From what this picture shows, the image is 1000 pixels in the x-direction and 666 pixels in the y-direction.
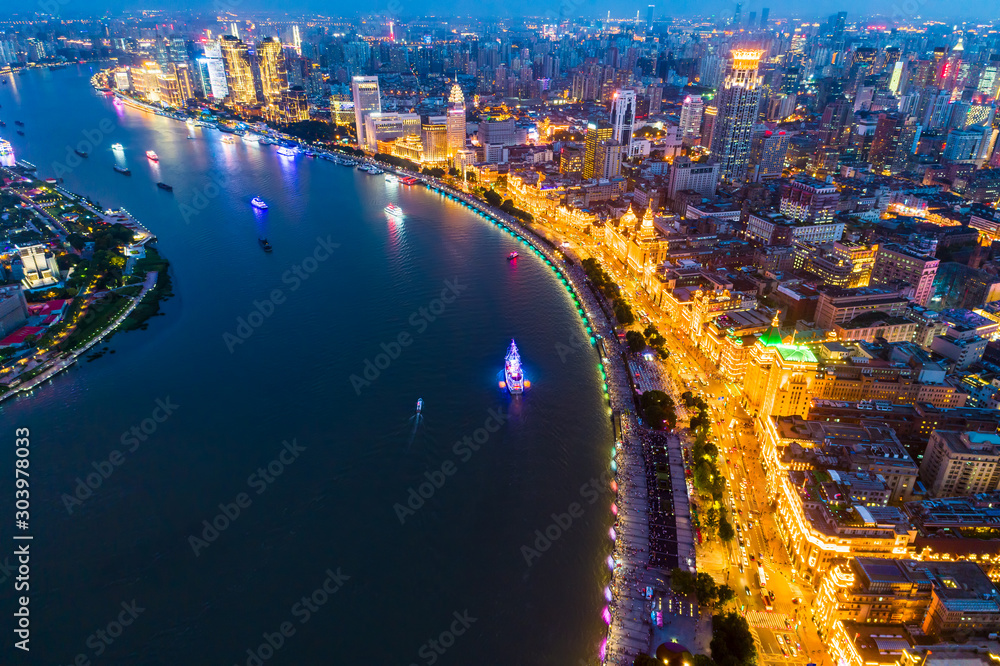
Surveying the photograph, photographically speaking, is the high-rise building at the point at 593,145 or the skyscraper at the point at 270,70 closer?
the high-rise building at the point at 593,145

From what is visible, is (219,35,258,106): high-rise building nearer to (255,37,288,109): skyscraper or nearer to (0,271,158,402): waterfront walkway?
(255,37,288,109): skyscraper

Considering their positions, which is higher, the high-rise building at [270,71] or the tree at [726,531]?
the high-rise building at [270,71]

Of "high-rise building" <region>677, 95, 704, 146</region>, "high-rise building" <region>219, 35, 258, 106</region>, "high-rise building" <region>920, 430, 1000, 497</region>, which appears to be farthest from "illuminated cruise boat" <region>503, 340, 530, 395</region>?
"high-rise building" <region>219, 35, 258, 106</region>

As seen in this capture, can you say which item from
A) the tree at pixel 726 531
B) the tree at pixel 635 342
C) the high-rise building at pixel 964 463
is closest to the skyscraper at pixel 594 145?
the tree at pixel 635 342

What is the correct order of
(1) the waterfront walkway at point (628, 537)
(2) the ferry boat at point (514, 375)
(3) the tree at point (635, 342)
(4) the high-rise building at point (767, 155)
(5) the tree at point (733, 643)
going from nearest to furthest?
(5) the tree at point (733, 643) → (1) the waterfront walkway at point (628, 537) → (2) the ferry boat at point (514, 375) → (3) the tree at point (635, 342) → (4) the high-rise building at point (767, 155)

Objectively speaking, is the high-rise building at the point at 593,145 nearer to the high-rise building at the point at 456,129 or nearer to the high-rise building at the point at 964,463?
the high-rise building at the point at 456,129

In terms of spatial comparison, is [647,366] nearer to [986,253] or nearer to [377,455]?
[377,455]
